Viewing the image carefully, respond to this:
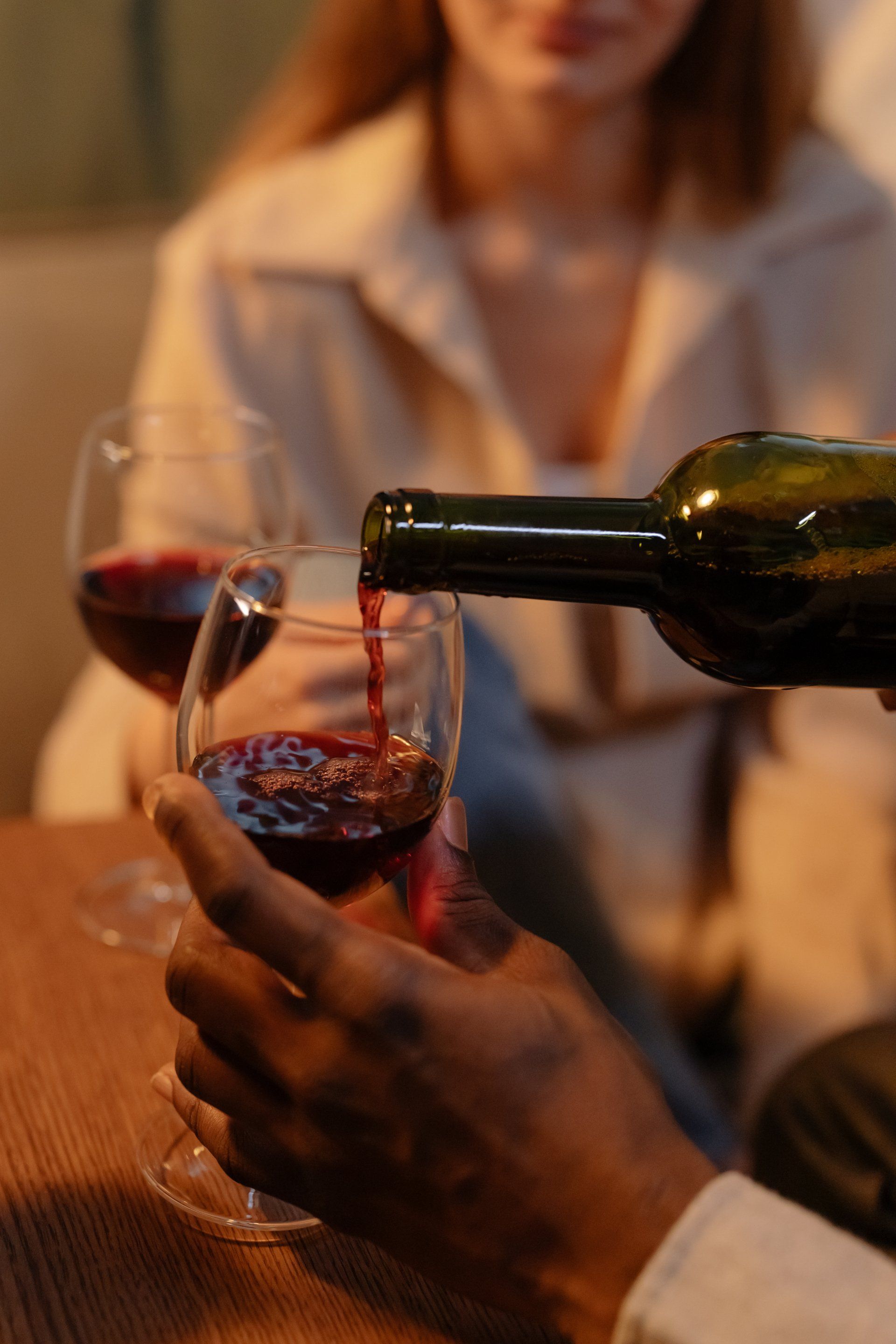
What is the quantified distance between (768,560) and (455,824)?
0.60ft

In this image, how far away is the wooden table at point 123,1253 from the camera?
49 cm

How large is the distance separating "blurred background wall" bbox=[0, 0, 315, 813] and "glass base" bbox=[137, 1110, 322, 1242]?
1030 mm

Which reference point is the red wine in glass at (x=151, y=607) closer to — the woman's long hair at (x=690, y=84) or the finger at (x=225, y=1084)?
the finger at (x=225, y=1084)

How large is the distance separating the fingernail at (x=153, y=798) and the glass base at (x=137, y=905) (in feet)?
0.84

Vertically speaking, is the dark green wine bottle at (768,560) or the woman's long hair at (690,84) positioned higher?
the woman's long hair at (690,84)

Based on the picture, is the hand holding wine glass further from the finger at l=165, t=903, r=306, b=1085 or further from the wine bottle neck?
the wine bottle neck

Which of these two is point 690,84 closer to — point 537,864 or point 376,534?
point 537,864

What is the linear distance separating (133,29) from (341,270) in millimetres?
590

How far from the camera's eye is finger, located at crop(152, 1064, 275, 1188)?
49 cm

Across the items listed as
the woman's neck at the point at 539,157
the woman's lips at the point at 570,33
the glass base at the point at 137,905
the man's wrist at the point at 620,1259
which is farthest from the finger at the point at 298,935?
the woman's neck at the point at 539,157

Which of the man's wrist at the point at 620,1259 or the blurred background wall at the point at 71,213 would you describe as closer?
the man's wrist at the point at 620,1259

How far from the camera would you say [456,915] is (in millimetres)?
503

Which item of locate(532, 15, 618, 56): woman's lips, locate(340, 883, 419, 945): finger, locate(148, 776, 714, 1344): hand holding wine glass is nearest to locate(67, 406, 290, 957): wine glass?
locate(340, 883, 419, 945): finger

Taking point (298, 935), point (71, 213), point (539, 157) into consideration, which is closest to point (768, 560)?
point (298, 935)
